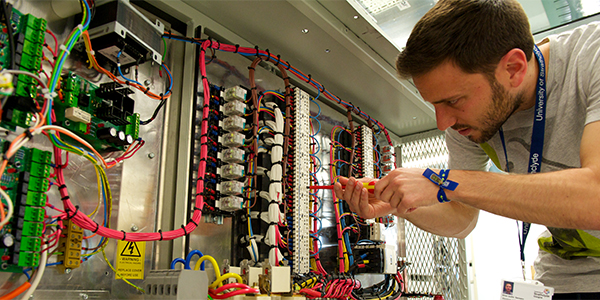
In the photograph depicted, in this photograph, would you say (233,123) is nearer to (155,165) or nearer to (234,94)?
(234,94)

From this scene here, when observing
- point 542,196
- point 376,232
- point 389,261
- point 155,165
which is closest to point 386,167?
point 376,232

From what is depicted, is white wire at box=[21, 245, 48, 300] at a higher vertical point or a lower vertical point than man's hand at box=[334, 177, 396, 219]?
lower

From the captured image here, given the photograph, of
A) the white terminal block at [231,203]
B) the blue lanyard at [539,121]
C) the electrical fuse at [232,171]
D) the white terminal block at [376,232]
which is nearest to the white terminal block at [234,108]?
the electrical fuse at [232,171]

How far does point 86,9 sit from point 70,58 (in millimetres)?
269

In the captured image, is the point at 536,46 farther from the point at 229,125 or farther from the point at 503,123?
the point at 229,125

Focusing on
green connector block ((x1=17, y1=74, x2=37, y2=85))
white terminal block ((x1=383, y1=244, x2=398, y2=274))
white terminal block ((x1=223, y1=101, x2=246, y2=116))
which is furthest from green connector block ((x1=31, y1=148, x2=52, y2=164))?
white terminal block ((x1=383, y1=244, x2=398, y2=274))

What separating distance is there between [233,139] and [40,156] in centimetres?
100

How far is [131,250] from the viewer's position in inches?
65.0

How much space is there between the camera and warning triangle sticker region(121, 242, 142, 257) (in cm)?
163

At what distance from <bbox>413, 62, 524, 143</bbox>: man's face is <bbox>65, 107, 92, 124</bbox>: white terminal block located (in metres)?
1.20

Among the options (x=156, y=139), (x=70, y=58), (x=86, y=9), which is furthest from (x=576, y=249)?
(x=70, y=58)

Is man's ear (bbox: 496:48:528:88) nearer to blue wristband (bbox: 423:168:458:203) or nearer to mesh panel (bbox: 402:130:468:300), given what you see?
blue wristband (bbox: 423:168:458:203)

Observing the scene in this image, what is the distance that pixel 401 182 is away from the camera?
107 centimetres

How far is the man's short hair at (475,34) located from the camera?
44.2 inches
